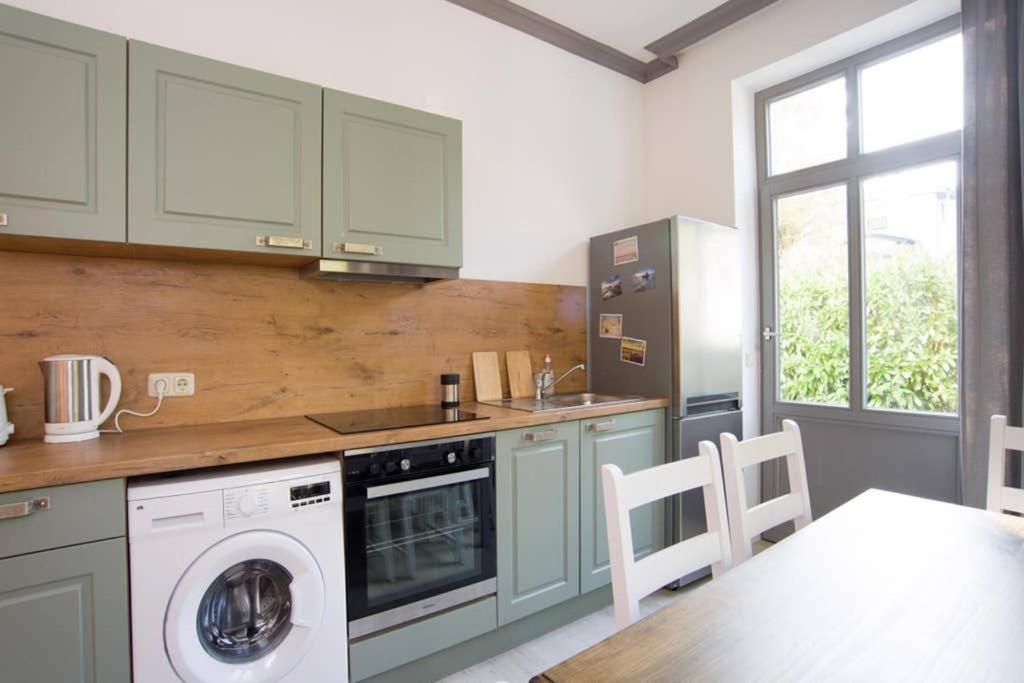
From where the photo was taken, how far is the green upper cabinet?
1.89 meters

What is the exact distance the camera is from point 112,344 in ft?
5.86

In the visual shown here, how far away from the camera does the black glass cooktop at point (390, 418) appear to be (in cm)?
178

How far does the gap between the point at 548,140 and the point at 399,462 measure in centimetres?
213

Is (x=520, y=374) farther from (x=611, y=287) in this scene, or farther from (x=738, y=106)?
(x=738, y=106)

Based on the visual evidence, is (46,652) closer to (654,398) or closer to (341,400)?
(341,400)

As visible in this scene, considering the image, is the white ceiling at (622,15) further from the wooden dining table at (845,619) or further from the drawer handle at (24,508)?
the drawer handle at (24,508)

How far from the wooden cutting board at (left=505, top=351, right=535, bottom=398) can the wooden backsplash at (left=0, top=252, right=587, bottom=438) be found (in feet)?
0.15

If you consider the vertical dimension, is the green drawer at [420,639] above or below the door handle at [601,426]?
below

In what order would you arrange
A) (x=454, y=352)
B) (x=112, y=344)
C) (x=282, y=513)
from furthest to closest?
(x=454, y=352) → (x=112, y=344) → (x=282, y=513)

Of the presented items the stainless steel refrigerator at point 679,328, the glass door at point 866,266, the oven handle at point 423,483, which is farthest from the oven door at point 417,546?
the glass door at point 866,266

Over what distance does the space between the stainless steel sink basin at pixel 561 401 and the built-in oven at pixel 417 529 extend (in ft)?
1.26

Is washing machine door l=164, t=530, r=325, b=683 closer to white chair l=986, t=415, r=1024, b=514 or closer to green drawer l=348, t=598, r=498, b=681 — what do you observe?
green drawer l=348, t=598, r=498, b=681

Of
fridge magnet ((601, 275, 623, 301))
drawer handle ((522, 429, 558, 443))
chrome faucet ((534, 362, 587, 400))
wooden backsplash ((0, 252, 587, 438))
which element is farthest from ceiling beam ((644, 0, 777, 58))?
drawer handle ((522, 429, 558, 443))

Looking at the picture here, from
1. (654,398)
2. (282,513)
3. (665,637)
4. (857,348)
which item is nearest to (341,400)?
(282,513)
